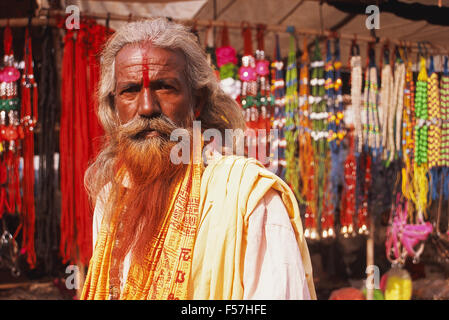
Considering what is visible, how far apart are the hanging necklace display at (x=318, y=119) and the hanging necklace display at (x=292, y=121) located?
0.13 meters

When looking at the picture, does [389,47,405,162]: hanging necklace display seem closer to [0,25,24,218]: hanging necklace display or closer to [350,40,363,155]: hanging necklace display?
[350,40,363,155]: hanging necklace display

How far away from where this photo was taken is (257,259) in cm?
114

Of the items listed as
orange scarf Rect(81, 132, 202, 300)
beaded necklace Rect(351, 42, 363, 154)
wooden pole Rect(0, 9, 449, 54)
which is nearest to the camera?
orange scarf Rect(81, 132, 202, 300)

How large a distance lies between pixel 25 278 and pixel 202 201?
2654mm

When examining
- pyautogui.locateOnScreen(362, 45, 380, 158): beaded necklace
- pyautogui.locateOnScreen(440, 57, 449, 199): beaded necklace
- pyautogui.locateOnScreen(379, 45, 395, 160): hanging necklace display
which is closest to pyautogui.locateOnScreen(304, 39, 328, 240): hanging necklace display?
pyautogui.locateOnScreen(362, 45, 380, 158): beaded necklace

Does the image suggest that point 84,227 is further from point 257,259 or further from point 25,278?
point 257,259

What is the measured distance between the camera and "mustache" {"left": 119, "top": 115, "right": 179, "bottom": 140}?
4.46ft

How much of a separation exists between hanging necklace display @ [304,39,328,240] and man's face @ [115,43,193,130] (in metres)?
1.88

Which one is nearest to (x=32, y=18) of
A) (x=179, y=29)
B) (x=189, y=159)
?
(x=179, y=29)

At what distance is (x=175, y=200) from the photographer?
1.33 metres

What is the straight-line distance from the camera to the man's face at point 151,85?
53.8 inches

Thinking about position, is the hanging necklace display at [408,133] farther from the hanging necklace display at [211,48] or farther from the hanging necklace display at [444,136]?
the hanging necklace display at [211,48]

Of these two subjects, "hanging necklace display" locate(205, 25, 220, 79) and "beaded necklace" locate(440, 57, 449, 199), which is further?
"beaded necklace" locate(440, 57, 449, 199)

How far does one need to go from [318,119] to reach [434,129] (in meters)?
0.87
